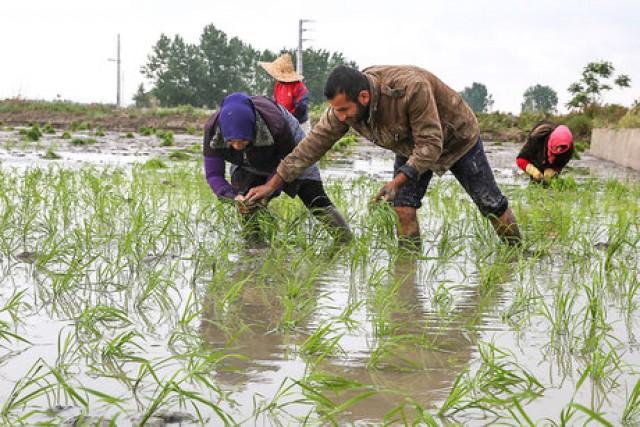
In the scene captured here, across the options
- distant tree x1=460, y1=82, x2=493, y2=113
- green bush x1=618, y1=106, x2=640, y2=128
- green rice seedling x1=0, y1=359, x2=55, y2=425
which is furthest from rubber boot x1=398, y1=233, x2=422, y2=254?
distant tree x1=460, y1=82, x2=493, y2=113

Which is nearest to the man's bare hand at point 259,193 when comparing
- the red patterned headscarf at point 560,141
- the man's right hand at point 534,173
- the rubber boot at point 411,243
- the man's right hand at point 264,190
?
the man's right hand at point 264,190

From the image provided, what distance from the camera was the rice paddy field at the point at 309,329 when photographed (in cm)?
222

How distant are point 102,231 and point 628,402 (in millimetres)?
3257

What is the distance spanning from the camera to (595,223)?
18.5 feet

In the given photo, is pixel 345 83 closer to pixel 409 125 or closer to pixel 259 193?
pixel 409 125

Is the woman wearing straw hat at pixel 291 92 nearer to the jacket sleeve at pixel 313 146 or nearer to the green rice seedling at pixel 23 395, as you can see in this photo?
the jacket sleeve at pixel 313 146

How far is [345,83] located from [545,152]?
4106 millimetres

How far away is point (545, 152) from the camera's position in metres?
7.48

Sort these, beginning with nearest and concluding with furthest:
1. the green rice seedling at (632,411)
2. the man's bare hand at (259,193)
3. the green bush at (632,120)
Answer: the green rice seedling at (632,411)
the man's bare hand at (259,193)
the green bush at (632,120)

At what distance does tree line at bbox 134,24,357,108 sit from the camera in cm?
6262

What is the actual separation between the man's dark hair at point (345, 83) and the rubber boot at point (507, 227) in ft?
4.00

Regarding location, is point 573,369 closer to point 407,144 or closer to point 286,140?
point 407,144

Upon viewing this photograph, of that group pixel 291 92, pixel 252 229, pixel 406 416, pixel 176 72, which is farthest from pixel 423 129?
pixel 176 72

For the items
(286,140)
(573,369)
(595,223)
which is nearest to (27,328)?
(573,369)
